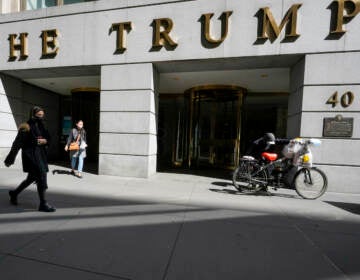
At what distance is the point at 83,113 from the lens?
1023 cm

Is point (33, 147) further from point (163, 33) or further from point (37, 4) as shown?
point (37, 4)

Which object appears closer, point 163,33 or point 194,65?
point 163,33

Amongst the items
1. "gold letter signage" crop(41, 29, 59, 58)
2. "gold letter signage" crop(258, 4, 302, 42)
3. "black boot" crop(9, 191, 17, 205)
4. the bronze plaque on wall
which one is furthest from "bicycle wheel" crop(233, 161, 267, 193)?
"gold letter signage" crop(41, 29, 59, 58)

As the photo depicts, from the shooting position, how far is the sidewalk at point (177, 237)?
7.03 feet


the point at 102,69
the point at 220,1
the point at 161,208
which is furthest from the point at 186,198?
the point at 220,1

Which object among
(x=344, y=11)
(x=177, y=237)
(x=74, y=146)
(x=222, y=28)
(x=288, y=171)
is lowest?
(x=177, y=237)

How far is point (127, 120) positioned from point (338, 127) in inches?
218

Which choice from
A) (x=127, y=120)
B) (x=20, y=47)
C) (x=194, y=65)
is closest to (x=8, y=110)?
(x=20, y=47)

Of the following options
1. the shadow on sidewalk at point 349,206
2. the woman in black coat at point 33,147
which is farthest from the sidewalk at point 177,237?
the woman in black coat at point 33,147

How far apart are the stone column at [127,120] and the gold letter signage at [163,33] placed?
65cm

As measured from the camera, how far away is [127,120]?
6.42 m

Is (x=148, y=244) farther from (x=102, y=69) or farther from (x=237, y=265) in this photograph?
(x=102, y=69)

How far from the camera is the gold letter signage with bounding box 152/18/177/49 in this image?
19.7ft

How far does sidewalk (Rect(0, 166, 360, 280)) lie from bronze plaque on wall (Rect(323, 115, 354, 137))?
1.52 metres
